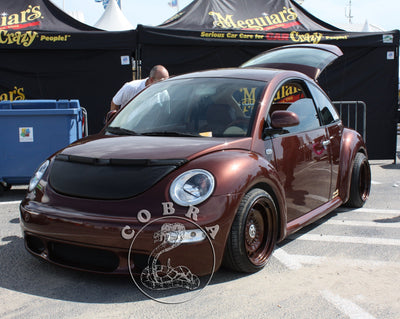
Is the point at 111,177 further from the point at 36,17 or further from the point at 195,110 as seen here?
the point at 36,17

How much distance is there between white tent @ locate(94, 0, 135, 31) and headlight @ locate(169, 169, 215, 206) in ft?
43.8

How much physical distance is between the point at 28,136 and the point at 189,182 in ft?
12.7

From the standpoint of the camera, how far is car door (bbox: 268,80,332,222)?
354 centimetres

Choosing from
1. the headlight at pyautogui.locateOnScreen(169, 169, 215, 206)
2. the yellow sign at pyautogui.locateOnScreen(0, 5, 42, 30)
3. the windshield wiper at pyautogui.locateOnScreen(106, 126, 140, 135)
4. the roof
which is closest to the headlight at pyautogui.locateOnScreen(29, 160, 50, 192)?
the windshield wiper at pyautogui.locateOnScreen(106, 126, 140, 135)

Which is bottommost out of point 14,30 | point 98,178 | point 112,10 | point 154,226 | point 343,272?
point 343,272

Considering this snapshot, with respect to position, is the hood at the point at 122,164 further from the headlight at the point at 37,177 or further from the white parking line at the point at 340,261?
the white parking line at the point at 340,261

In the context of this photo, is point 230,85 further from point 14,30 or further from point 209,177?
point 14,30

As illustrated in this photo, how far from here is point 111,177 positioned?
283cm

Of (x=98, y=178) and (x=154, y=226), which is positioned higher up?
(x=98, y=178)

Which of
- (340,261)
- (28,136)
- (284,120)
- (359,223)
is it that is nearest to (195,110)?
(284,120)

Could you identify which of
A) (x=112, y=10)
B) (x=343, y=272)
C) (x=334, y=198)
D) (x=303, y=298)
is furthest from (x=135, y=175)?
(x=112, y=10)

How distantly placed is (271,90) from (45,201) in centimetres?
188

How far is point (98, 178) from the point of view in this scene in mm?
2857

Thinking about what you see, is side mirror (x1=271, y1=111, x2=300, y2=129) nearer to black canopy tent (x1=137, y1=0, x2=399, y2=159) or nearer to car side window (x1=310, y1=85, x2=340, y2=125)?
car side window (x1=310, y1=85, x2=340, y2=125)
